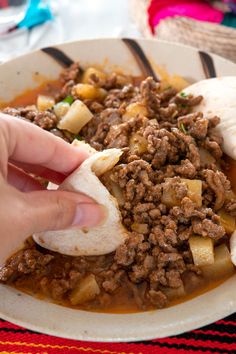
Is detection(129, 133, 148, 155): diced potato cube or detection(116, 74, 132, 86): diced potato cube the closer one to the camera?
detection(129, 133, 148, 155): diced potato cube

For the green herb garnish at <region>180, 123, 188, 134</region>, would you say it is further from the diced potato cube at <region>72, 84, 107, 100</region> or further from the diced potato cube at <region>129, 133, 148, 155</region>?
the diced potato cube at <region>72, 84, 107, 100</region>

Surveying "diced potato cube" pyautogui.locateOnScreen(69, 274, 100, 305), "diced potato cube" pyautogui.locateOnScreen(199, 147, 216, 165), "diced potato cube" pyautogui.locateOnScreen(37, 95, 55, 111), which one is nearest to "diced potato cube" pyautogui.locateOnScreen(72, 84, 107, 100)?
"diced potato cube" pyautogui.locateOnScreen(37, 95, 55, 111)

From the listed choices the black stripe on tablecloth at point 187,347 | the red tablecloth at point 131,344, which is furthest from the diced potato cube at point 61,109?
the black stripe on tablecloth at point 187,347

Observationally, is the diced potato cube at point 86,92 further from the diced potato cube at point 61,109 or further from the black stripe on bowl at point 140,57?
the black stripe on bowl at point 140,57

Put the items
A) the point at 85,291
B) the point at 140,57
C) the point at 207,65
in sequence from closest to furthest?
the point at 85,291 < the point at 207,65 < the point at 140,57

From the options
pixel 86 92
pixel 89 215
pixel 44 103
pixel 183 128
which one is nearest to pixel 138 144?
pixel 183 128

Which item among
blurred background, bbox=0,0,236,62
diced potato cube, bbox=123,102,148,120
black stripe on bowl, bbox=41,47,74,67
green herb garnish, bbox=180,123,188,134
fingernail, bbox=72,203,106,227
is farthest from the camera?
blurred background, bbox=0,0,236,62

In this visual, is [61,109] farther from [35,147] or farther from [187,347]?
[187,347]
